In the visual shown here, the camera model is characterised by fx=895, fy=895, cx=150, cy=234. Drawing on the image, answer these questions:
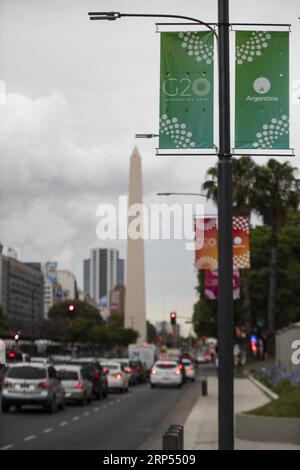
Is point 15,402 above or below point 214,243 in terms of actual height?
below

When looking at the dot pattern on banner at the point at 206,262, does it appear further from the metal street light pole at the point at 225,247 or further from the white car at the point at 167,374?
the white car at the point at 167,374

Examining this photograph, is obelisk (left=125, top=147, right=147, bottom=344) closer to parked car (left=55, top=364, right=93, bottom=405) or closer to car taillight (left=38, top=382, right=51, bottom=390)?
parked car (left=55, top=364, right=93, bottom=405)

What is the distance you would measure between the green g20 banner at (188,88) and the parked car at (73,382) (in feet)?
79.0

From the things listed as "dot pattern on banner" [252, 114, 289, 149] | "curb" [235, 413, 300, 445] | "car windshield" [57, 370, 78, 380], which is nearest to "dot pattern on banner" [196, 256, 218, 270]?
"curb" [235, 413, 300, 445]

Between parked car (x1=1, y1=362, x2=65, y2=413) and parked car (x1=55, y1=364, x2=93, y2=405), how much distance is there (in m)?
3.97

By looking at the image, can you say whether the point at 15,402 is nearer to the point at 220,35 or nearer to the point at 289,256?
the point at 220,35

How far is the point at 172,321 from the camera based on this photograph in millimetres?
55438

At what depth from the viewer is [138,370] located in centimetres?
6225

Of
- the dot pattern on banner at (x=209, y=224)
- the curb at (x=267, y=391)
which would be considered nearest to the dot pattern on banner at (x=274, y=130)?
the dot pattern on banner at (x=209, y=224)

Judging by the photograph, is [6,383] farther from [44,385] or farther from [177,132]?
[177,132]

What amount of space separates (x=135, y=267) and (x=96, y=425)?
198 ft

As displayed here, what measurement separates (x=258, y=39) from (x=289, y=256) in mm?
66134

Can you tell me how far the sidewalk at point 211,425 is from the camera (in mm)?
18391
